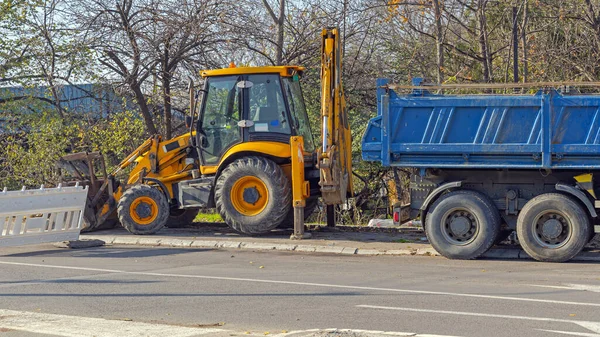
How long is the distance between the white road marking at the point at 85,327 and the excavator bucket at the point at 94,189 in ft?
26.5

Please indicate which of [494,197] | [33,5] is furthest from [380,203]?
[33,5]

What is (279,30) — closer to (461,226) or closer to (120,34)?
(120,34)

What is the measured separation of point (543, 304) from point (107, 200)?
10134 millimetres

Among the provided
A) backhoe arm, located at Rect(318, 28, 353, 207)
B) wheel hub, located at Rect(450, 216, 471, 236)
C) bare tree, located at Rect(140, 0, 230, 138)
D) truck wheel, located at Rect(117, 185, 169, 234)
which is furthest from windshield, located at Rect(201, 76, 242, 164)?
bare tree, located at Rect(140, 0, 230, 138)

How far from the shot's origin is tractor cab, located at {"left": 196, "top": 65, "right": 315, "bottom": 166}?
14.5m

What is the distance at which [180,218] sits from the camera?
55.4ft

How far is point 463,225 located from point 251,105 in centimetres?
451

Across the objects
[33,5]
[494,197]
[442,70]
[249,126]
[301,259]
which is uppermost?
[33,5]

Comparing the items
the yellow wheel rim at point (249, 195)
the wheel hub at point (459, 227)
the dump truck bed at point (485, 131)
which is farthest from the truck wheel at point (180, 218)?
the wheel hub at point (459, 227)

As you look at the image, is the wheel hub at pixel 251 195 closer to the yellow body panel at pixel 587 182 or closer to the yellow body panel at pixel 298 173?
the yellow body panel at pixel 298 173

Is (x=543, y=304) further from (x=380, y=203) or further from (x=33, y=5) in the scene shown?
(x=33, y=5)

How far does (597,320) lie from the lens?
24.2ft

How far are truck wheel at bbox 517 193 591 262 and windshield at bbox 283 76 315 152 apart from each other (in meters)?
4.60

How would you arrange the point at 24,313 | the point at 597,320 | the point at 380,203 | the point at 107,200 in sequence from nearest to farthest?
the point at 597,320 < the point at 24,313 < the point at 107,200 < the point at 380,203
